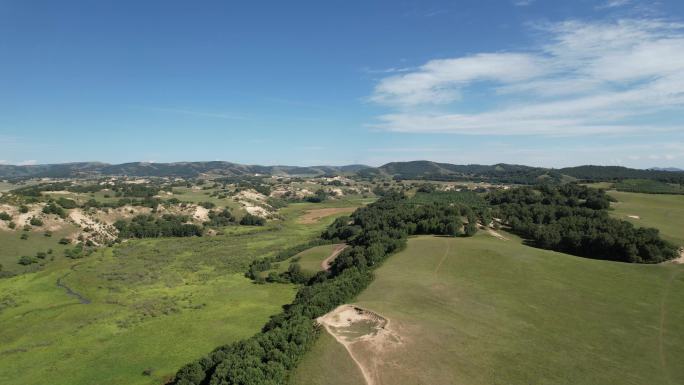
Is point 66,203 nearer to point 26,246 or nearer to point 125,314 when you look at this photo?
point 26,246

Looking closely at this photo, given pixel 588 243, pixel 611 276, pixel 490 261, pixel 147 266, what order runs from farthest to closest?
1. pixel 147 266
2. pixel 588 243
3. pixel 490 261
4. pixel 611 276

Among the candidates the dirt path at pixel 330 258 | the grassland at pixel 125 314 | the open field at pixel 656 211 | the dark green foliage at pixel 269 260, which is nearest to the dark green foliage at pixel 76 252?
the grassland at pixel 125 314

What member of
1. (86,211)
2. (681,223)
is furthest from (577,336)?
(86,211)

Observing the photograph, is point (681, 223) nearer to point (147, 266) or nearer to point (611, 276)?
point (611, 276)

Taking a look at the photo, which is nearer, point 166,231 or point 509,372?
point 509,372

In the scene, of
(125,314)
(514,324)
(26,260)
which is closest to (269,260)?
(125,314)

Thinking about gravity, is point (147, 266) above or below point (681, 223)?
below
